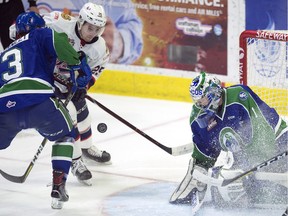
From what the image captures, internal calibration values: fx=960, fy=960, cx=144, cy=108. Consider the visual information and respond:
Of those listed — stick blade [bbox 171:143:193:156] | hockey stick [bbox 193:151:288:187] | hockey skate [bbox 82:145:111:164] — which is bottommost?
hockey skate [bbox 82:145:111:164]

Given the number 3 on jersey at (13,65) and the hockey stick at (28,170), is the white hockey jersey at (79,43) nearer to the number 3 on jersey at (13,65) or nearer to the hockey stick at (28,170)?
the hockey stick at (28,170)

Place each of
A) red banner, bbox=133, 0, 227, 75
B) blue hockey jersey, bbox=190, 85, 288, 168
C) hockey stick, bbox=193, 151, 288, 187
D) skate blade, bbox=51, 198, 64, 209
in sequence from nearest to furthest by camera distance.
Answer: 1. hockey stick, bbox=193, 151, 288, 187
2. blue hockey jersey, bbox=190, 85, 288, 168
3. skate blade, bbox=51, 198, 64, 209
4. red banner, bbox=133, 0, 227, 75

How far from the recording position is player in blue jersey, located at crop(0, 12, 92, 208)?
184 inches

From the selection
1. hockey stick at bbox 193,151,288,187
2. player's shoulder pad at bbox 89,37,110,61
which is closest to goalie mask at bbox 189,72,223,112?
hockey stick at bbox 193,151,288,187

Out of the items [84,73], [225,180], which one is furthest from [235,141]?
[84,73]

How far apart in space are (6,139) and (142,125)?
1.96 meters

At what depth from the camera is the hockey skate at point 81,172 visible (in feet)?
17.5

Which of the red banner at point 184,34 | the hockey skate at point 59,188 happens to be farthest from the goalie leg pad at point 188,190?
the red banner at point 184,34

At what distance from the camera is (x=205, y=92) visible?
4672 millimetres

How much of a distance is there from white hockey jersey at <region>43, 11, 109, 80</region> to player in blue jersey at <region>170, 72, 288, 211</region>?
32.8 inches

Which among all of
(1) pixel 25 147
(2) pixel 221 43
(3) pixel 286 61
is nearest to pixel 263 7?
(2) pixel 221 43

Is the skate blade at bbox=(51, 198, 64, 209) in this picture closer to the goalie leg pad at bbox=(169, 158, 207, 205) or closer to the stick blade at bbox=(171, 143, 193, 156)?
the goalie leg pad at bbox=(169, 158, 207, 205)

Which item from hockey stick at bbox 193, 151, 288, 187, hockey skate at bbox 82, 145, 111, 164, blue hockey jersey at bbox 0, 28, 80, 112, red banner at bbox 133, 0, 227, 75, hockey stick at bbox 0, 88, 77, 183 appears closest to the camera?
hockey stick at bbox 193, 151, 288, 187

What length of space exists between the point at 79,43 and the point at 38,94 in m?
0.81
